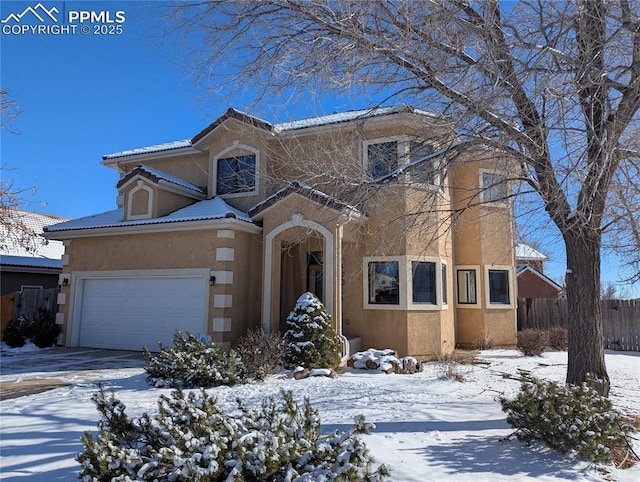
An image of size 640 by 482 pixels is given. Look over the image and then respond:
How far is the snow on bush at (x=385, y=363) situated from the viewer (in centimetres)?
1147

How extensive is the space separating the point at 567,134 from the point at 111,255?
44.2ft

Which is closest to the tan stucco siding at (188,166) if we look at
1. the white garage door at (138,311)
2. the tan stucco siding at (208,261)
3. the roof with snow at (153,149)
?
the roof with snow at (153,149)

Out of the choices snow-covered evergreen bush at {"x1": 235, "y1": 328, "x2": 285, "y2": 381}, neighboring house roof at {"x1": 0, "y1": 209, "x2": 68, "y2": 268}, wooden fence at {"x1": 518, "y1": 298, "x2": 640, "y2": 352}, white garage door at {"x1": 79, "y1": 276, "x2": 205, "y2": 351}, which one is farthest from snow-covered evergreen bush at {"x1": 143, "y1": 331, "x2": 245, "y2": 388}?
wooden fence at {"x1": 518, "y1": 298, "x2": 640, "y2": 352}

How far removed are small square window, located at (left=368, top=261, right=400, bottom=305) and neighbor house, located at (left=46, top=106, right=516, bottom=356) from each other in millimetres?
32

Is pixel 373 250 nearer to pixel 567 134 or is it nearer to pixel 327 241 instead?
pixel 327 241

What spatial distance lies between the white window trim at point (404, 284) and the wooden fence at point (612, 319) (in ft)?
22.9

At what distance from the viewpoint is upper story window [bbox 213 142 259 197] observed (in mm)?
15422

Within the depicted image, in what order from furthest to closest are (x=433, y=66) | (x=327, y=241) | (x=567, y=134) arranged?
(x=327, y=241), (x=433, y=66), (x=567, y=134)

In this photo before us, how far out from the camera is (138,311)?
47.8 ft

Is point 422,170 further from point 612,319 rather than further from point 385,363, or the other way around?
point 612,319

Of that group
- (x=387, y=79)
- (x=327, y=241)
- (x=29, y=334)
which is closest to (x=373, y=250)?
(x=327, y=241)

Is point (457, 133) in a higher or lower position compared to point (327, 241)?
higher

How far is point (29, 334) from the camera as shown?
15.5 metres

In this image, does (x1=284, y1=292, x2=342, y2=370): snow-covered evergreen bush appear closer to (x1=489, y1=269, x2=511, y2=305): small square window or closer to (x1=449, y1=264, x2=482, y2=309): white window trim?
(x1=449, y1=264, x2=482, y2=309): white window trim
